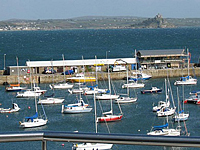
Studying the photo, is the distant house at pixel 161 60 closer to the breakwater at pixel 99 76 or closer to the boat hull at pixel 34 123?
the breakwater at pixel 99 76

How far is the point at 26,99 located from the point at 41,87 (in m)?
4.00

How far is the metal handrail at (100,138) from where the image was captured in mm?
1310

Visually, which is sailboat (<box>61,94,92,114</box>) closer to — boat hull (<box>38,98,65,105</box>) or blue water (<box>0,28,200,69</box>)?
boat hull (<box>38,98,65,105</box>)

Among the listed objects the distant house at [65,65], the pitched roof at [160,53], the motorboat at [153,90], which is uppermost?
the pitched roof at [160,53]

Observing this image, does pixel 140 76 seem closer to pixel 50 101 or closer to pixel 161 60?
pixel 161 60

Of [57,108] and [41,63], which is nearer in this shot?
[57,108]

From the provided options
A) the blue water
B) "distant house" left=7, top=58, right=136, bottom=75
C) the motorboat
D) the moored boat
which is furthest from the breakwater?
the blue water

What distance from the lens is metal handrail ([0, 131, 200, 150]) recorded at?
51.6 inches

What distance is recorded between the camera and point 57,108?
77.4 ft

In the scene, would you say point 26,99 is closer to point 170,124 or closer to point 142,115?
point 142,115

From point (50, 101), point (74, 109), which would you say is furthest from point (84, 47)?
point (74, 109)

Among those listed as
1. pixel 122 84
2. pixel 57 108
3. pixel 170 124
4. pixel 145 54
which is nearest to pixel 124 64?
pixel 145 54

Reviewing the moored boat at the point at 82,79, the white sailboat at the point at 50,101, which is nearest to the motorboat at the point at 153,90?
the white sailboat at the point at 50,101

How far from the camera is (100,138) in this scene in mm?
1358
